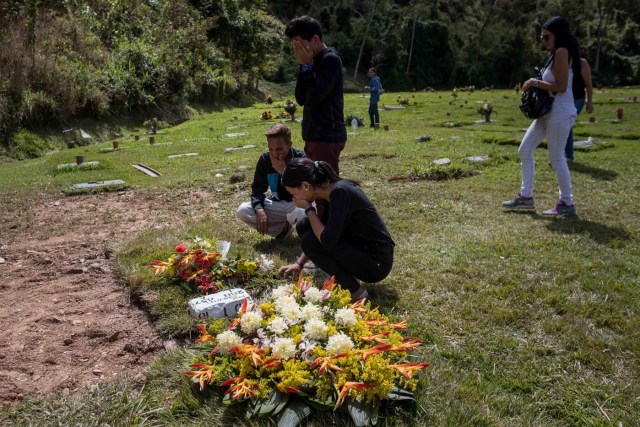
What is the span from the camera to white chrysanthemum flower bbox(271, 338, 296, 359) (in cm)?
244

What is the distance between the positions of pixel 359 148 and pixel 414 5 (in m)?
42.2

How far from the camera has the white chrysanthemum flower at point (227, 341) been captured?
258 cm

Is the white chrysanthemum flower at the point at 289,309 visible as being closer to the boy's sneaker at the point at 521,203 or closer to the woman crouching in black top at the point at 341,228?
the woman crouching in black top at the point at 341,228

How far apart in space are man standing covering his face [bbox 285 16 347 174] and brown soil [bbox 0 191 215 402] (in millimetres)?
2079

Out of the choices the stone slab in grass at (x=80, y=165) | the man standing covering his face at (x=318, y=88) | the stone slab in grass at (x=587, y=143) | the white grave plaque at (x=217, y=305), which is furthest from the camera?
the stone slab in grass at (x=587, y=143)

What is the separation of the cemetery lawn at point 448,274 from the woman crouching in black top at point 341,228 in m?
0.27

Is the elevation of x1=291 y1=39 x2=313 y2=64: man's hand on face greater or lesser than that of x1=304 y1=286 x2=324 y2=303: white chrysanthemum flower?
greater

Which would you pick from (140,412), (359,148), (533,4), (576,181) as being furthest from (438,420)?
(533,4)

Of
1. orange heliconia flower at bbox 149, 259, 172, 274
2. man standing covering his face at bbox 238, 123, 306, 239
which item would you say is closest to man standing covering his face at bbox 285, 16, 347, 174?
man standing covering his face at bbox 238, 123, 306, 239

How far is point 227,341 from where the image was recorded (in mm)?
2578

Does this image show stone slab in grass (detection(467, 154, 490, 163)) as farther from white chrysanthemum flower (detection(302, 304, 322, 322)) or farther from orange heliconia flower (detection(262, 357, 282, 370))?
orange heliconia flower (detection(262, 357, 282, 370))

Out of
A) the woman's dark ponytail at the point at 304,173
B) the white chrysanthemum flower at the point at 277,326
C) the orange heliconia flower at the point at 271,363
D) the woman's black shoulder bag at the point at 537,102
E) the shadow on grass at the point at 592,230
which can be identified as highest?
the woman's black shoulder bag at the point at 537,102

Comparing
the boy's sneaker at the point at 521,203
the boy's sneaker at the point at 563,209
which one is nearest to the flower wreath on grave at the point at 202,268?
the boy's sneaker at the point at 521,203

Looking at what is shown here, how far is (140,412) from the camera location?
250 centimetres
